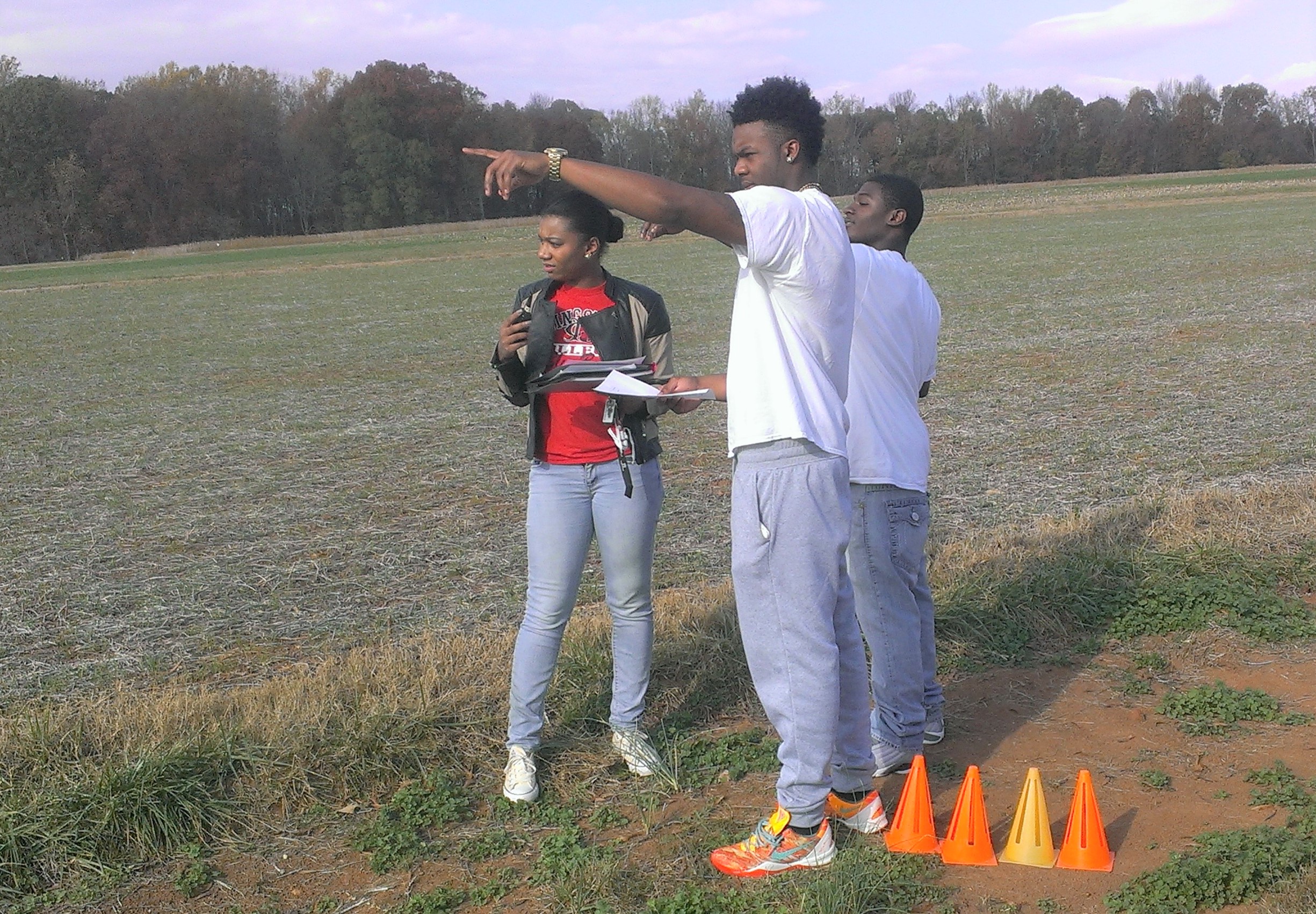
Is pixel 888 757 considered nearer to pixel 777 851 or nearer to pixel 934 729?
pixel 934 729

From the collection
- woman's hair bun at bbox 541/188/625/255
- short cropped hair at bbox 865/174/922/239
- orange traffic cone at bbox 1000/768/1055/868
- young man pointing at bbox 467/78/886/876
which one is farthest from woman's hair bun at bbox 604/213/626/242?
orange traffic cone at bbox 1000/768/1055/868

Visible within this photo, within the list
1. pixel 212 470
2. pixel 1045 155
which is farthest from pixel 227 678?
pixel 1045 155

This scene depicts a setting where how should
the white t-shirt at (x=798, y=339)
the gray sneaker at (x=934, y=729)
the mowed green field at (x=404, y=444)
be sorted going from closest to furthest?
1. the white t-shirt at (x=798, y=339)
2. the gray sneaker at (x=934, y=729)
3. the mowed green field at (x=404, y=444)

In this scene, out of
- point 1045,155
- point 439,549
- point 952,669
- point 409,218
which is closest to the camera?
point 952,669

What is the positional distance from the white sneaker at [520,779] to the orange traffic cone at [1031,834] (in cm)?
149

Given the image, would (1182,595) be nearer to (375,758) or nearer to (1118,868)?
(1118,868)

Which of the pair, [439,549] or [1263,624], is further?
[439,549]

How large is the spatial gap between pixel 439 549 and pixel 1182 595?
421 centimetres

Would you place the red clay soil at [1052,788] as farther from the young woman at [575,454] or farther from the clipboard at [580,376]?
the clipboard at [580,376]

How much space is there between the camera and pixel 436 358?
1741 centimetres

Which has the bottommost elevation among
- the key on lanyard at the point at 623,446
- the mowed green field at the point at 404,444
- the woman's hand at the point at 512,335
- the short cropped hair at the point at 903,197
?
the mowed green field at the point at 404,444

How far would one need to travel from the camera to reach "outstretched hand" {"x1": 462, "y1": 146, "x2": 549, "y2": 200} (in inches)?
108

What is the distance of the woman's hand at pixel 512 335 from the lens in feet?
12.0

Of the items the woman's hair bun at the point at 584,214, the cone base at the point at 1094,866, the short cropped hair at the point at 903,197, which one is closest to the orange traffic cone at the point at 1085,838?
the cone base at the point at 1094,866
